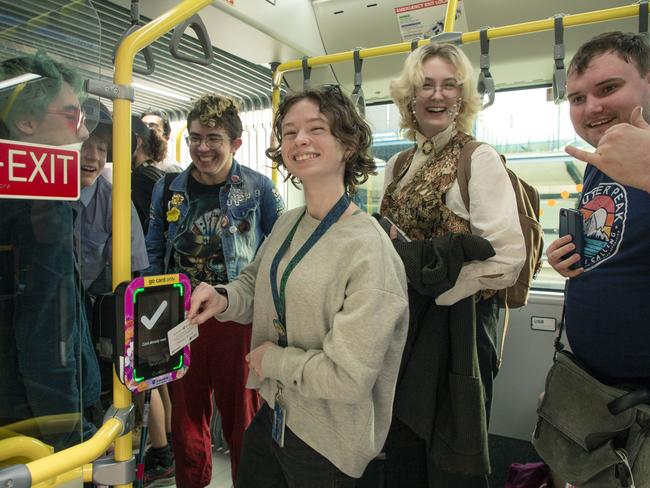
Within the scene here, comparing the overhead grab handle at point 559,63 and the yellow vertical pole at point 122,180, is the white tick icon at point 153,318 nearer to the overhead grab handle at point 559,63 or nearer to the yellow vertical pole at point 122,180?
the yellow vertical pole at point 122,180

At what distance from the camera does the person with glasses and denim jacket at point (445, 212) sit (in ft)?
5.02

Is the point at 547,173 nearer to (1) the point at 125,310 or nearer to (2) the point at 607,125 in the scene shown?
(2) the point at 607,125

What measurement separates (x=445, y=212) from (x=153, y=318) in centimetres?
99

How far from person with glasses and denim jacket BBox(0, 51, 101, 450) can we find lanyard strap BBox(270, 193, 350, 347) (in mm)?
496

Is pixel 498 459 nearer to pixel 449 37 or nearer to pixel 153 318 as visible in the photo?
pixel 449 37

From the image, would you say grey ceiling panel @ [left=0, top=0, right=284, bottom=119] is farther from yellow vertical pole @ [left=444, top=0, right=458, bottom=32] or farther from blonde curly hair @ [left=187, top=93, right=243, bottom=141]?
yellow vertical pole @ [left=444, top=0, right=458, bottom=32]

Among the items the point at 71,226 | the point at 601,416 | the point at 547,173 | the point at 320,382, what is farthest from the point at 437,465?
the point at 547,173

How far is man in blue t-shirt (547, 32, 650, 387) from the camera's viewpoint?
1325mm

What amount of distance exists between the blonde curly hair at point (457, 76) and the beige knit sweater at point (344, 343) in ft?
2.26

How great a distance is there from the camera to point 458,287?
1534 millimetres

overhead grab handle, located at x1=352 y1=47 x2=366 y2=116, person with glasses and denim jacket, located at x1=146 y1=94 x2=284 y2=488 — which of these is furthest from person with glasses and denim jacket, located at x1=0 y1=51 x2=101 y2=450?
overhead grab handle, located at x1=352 y1=47 x2=366 y2=116

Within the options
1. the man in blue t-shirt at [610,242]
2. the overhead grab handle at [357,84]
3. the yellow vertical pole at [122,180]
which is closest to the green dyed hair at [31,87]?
the yellow vertical pole at [122,180]

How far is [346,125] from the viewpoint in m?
1.41

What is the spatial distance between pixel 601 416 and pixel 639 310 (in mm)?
302
